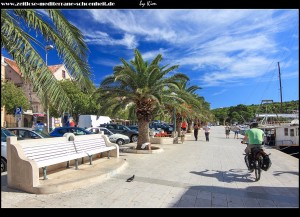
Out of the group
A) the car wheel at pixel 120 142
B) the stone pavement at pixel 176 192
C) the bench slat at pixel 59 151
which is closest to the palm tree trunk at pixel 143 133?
the bench slat at pixel 59 151

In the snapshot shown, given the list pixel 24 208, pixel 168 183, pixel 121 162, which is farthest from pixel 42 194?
pixel 121 162

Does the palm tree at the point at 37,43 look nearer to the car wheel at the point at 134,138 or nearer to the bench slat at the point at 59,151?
the bench slat at the point at 59,151

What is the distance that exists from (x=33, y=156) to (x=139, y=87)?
25.2ft

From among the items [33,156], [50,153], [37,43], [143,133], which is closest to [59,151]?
[50,153]

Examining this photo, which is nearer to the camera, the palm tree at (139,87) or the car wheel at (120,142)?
the palm tree at (139,87)

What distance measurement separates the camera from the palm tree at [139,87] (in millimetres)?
13586

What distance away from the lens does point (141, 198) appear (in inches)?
225

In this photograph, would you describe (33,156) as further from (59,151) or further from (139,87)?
(139,87)

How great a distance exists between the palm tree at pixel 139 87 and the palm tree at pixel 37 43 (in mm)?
5872

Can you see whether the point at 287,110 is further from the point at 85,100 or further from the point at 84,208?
the point at 85,100

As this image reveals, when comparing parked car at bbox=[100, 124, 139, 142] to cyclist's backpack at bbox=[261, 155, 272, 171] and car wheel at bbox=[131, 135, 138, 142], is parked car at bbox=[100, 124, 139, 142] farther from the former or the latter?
cyclist's backpack at bbox=[261, 155, 272, 171]

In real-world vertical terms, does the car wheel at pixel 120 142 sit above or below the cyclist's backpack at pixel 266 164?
below

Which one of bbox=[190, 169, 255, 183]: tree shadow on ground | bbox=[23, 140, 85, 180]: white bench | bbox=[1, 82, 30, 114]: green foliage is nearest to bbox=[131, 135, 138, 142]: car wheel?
bbox=[190, 169, 255, 183]: tree shadow on ground

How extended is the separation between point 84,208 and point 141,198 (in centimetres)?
116
